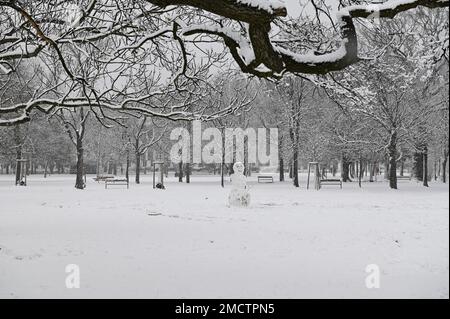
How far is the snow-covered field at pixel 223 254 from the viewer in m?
5.87

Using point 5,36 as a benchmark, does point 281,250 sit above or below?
below

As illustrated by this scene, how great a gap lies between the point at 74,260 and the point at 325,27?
6.87 m

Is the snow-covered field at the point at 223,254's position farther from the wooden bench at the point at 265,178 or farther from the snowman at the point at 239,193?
the wooden bench at the point at 265,178

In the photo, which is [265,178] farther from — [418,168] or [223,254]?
[223,254]

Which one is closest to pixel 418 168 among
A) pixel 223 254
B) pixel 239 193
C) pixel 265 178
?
pixel 265 178

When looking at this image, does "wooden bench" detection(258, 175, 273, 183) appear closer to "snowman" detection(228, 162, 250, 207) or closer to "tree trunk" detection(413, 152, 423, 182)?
"tree trunk" detection(413, 152, 423, 182)

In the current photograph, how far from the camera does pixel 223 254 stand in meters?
8.00

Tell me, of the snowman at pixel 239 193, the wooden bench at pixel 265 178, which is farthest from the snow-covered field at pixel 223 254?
the wooden bench at pixel 265 178

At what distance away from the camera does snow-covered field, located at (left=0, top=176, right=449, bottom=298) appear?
5.87m

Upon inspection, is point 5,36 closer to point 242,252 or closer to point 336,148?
point 242,252
